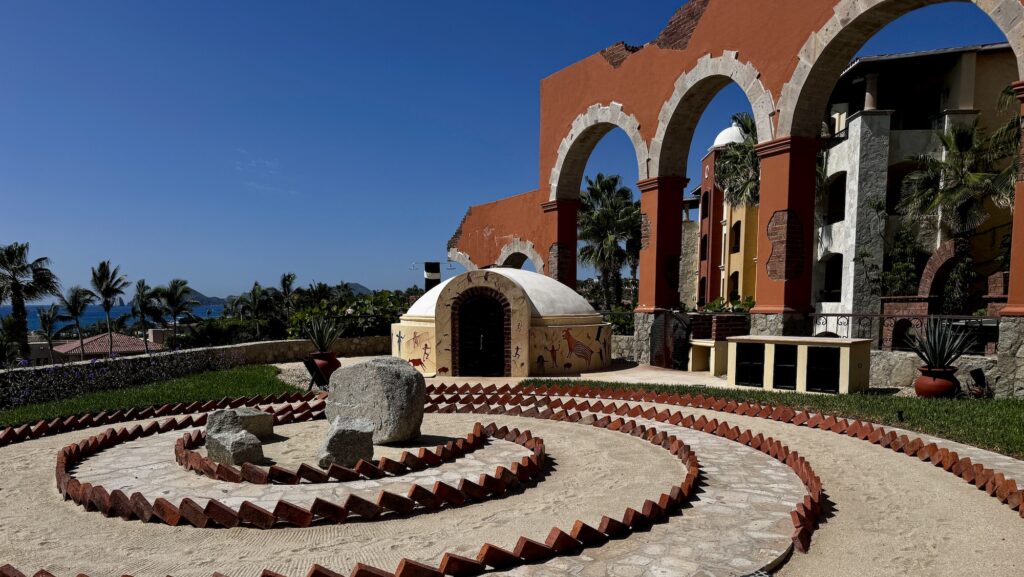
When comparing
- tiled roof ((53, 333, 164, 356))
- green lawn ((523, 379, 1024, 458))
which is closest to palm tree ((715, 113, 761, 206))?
green lawn ((523, 379, 1024, 458))

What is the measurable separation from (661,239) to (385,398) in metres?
11.9

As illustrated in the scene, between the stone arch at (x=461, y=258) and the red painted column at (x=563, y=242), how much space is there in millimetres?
7165

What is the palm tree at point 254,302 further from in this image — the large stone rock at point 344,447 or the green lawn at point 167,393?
the large stone rock at point 344,447

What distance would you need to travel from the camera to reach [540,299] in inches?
609

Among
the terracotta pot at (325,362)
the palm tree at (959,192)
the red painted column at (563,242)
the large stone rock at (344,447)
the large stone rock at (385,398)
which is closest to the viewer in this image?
the large stone rock at (344,447)

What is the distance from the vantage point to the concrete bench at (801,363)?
36.9ft

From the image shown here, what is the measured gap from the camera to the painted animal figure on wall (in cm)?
1532

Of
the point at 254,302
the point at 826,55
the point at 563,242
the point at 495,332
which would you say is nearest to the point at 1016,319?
the point at 826,55

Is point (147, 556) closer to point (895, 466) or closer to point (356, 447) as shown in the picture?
point (356, 447)

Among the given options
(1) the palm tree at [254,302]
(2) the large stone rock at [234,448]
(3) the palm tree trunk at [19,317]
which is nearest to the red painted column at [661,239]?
(2) the large stone rock at [234,448]

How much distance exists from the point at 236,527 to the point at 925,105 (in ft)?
97.1

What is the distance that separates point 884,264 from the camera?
2256 cm

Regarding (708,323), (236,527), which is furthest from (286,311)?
(236,527)

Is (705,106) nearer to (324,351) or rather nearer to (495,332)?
(495,332)
